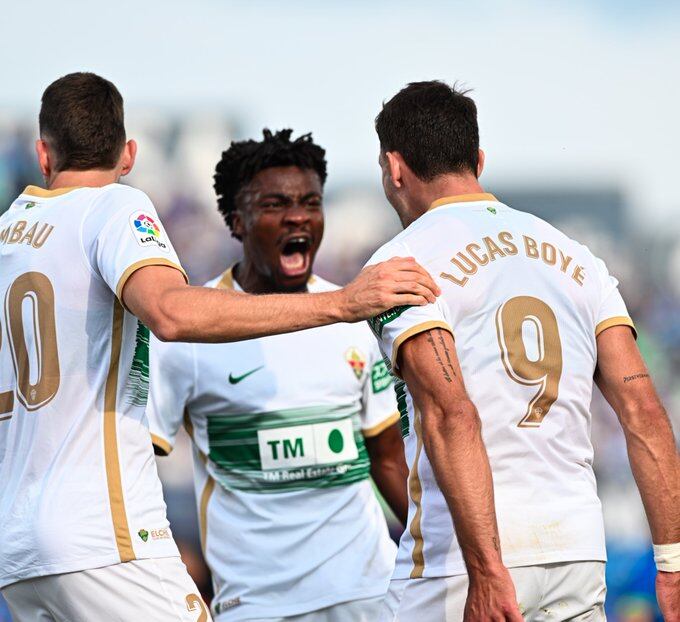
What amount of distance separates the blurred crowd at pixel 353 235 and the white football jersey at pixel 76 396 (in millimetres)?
6541

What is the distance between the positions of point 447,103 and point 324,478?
2046mm

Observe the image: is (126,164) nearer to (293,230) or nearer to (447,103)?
(447,103)

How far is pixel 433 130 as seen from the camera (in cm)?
431

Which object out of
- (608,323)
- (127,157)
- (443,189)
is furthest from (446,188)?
(127,157)

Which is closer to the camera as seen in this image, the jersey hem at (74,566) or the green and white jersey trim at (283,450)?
the jersey hem at (74,566)

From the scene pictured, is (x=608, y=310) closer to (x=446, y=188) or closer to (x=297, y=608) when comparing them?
(x=446, y=188)

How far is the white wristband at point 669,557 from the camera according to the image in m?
4.18

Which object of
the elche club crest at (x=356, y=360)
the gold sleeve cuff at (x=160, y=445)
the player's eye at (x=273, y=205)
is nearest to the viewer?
the gold sleeve cuff at (x=160, y=445)

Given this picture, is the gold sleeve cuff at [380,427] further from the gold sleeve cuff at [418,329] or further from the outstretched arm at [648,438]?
the gold sleeve cuff at [418,329]

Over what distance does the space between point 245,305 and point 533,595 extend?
1315mm

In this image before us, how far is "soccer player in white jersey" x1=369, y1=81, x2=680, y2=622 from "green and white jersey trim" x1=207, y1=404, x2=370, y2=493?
1.49 metres

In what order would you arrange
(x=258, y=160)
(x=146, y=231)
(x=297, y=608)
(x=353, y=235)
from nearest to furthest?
(x=146, y=231)
(x=297, y=608)
(x=258, y=160)
(x=353, y=235)

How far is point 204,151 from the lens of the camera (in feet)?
45.4

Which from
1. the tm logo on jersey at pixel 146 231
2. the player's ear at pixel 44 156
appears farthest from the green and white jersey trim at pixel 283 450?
the tm logo on jersey at pixel 146 231
